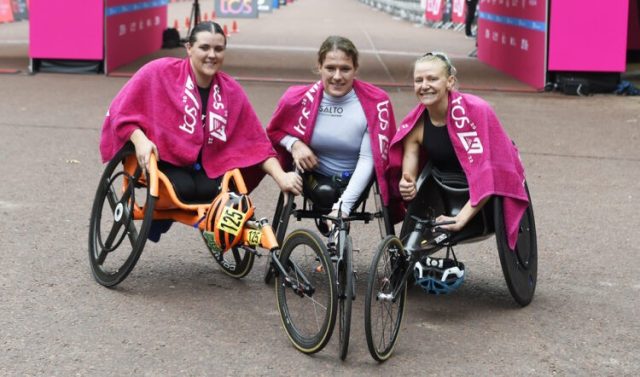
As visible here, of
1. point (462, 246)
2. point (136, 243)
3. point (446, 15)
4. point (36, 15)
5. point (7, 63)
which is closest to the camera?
point (136, 243)

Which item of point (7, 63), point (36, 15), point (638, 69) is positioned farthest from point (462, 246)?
point (638, 69)

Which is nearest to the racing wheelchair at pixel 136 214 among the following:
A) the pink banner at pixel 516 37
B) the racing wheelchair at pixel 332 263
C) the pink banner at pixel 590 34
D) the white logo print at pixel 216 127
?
the white logo print at pixel 216 127

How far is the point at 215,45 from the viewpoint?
5730 millimetres

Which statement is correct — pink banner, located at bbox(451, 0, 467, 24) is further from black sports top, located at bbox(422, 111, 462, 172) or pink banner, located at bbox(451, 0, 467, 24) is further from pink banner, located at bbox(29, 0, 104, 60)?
black sports top, located at bbox(422, 111, 462, 172)

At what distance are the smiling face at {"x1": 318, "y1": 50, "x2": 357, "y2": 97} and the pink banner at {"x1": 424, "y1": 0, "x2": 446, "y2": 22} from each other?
30.8 meters

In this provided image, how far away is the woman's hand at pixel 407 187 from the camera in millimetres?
5441

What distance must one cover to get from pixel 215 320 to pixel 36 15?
11.3 m

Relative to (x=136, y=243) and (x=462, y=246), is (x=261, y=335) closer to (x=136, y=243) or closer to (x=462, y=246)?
(x=136, y=243)

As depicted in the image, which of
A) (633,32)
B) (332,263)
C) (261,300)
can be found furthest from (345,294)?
(633,32)

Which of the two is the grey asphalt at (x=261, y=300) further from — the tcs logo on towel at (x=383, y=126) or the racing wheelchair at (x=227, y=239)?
the tcs logo on towel at (x=383, y=126)

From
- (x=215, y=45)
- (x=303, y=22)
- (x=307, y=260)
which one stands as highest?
(x=215, y=45)

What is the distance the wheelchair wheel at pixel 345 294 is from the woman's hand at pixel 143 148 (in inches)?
50.6

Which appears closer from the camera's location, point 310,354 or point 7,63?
point 310,354

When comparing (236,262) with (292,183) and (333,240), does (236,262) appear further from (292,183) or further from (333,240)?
(333,240)
